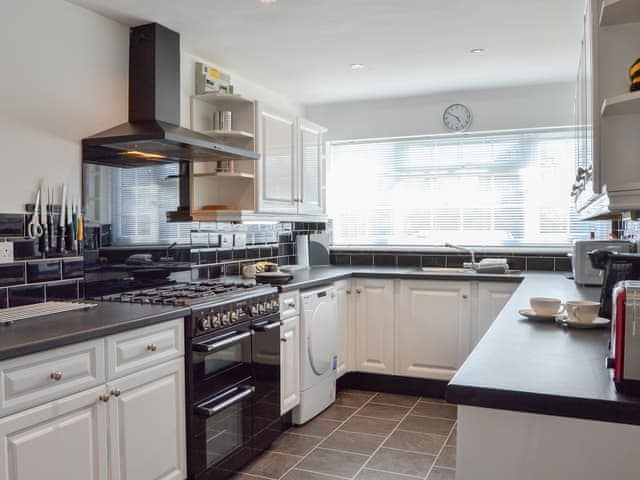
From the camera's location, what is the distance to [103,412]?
2.08 metres

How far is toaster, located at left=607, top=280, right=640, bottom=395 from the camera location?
4.28 feet

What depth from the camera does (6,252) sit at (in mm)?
2414

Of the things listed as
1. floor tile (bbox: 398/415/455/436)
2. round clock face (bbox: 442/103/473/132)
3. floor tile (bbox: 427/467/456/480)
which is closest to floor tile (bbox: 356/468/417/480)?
floor tile (bbox: 427/467/456/480)

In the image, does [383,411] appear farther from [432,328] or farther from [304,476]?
[304,476]

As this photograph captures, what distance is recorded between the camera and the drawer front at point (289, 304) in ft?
11.1

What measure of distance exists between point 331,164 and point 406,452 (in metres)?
2.86

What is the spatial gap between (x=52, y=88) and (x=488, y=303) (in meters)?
3.05

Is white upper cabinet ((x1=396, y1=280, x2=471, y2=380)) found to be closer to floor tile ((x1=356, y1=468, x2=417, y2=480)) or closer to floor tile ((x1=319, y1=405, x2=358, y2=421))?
floor tile ((x1=319, y1=405, x2=358, y2=421))

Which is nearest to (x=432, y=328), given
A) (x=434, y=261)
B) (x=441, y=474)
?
(x=434, y=261)

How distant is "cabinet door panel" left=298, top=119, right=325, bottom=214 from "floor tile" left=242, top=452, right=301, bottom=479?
179cm

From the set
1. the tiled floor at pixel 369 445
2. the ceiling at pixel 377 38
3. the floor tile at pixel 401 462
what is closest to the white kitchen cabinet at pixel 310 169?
the ceiling at pixel 377 38

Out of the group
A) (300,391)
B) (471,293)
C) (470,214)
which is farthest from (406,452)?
(470,214)

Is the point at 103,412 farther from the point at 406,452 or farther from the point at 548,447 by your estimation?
the point at 406,452

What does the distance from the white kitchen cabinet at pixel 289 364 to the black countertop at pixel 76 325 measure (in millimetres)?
1015
